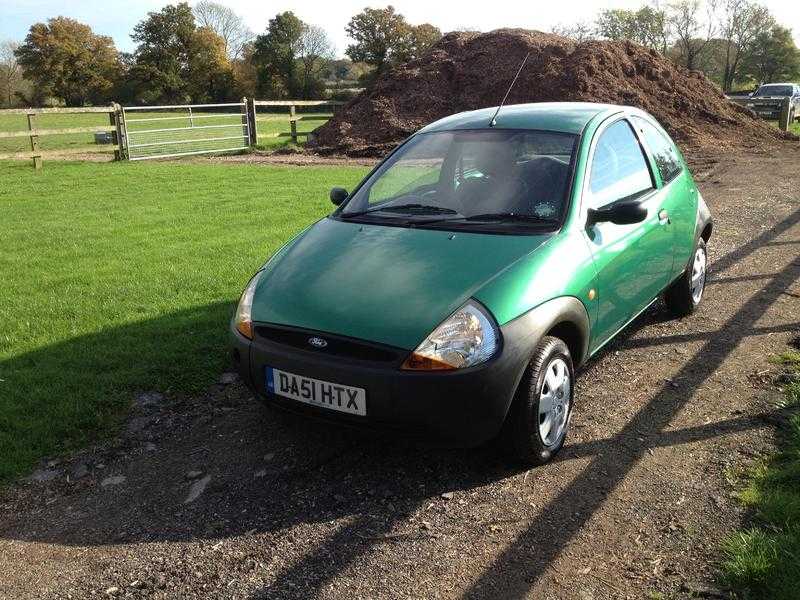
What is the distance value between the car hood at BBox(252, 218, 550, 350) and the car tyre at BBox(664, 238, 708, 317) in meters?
2.33

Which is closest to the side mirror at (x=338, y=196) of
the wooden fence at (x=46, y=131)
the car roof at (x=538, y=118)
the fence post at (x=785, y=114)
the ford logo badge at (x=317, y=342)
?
the car roof at (x=538, y=118)

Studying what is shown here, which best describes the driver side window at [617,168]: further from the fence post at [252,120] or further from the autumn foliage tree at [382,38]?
the autumn foliage tree at [382,38]

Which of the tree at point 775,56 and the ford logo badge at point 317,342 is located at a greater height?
the tree at point 775,56

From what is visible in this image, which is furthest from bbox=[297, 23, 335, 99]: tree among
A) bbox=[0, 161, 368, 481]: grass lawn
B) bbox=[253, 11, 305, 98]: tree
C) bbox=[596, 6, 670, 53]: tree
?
bbox=[0, 161, 368, 481]: grass lawn

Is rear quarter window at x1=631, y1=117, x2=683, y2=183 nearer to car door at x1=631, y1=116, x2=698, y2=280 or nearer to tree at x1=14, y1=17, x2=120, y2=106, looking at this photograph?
car door at x1=631, y1=116, x2=698, y2=280

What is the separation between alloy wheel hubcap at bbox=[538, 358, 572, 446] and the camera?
11.6ft

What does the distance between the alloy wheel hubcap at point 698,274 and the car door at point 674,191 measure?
12.8 inches

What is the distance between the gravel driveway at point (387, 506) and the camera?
2.82m

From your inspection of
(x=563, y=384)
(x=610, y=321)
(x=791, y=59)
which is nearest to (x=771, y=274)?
(x=610, y=321)

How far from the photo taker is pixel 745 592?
8.64 ft

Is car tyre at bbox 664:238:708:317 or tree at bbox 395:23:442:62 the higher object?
tree at bbox 395:23:442:62

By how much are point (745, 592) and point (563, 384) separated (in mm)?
1317

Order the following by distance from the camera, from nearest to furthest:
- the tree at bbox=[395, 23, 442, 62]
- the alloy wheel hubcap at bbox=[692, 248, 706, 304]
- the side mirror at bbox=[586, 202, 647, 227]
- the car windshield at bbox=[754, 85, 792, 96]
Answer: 1. the side mirror at bbox=[586, 202, 647, 227]
2. the alloy wheel hubcap at bbox=[692, 248, 706, 304]
3. the car windshield at bbox=[754, 85, 792, 96]
4. the tree at bbox=[395, 23, 442, 62]

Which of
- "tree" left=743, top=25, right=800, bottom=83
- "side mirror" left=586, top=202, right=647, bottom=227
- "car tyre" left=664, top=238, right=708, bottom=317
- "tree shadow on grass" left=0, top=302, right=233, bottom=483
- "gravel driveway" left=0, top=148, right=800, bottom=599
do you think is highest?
"tree" left=743, top=25, right=800, bottom=83
